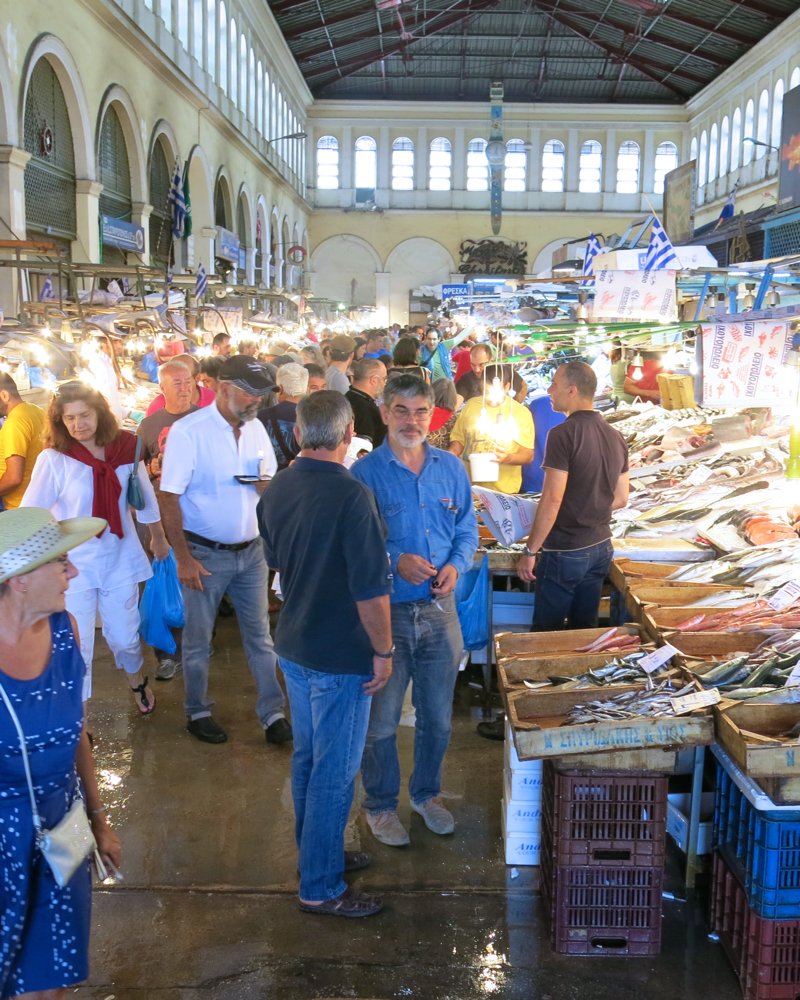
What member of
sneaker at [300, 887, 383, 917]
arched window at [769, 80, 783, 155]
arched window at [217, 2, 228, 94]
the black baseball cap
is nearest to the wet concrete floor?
sneaker at [300, 887, 383, 917]

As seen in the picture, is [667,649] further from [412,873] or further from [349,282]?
[349,282]

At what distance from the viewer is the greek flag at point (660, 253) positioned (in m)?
7.11

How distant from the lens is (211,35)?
22.5 meters

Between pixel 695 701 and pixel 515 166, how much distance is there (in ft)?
137

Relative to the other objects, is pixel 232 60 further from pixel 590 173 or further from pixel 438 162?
pixel 590 173

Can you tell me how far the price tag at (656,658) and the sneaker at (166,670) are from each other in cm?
314

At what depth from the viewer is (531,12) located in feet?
112

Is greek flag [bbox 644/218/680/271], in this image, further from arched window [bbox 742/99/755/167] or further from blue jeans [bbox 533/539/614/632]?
arched window [bbox 742/99/755/167]

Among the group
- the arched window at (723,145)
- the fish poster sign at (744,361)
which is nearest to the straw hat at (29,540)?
the fish poster sign at (744,361)

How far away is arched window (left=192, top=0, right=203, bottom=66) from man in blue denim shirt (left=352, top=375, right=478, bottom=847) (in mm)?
20093

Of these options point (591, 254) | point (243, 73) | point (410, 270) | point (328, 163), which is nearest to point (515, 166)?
point (410, 270)

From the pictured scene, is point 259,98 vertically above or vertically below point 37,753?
above

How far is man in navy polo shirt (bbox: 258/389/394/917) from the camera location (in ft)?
10.4

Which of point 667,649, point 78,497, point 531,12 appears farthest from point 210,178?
point 667,649
